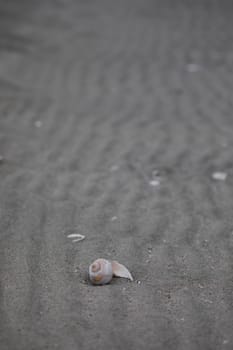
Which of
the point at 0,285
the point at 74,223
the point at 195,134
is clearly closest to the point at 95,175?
the point at 74,223

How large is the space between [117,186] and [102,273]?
1206mm

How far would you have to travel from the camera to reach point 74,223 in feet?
10.6

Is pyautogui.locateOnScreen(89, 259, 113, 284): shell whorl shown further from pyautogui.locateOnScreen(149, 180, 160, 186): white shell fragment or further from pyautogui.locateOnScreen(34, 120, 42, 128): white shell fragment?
pyautogui.locateOnScreen(34, 120, 42, 128): white shell fragment

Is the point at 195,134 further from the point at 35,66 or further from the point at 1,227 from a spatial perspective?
the point at 35,66

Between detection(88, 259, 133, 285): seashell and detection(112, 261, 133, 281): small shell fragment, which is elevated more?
detection(88, 259, 133, 285): seashell

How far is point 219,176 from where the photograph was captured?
3.87 metres

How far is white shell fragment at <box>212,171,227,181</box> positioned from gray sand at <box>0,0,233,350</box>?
0.17ft

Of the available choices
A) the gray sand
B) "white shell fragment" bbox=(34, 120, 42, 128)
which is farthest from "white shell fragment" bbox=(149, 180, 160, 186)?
"white shell fragment" bbox=(34, 120, 42, 128)

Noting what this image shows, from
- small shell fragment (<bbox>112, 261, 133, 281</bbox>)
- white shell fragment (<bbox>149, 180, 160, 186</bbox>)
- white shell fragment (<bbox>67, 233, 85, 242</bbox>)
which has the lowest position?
white shell fragment (<bbox>149, 180, 160, 186</bbox>)

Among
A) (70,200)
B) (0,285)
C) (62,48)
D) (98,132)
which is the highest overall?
(0,285)

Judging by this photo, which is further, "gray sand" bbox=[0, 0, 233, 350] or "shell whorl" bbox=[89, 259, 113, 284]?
"shell whorl" bbox=[89, 259, 113, 284]

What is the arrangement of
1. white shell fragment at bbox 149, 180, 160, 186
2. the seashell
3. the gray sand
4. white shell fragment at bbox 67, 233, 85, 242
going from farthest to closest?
white shell fragment at bbox 149, 180, 160, 186
white shell fragment at bbox 67, 233, 85, 242
the seashell
the gray sand

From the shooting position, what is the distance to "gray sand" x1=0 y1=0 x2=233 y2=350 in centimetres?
239

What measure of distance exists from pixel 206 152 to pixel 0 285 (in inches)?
86.4
